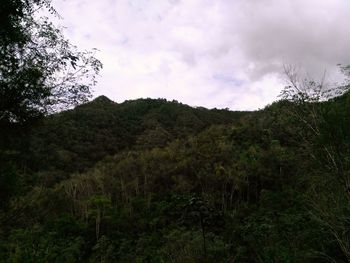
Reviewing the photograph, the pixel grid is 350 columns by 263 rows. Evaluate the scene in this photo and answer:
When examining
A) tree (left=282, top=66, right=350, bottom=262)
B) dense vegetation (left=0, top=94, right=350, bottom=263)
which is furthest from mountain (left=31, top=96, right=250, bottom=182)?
tree (left=282, top=66, right=350, bottom=262)

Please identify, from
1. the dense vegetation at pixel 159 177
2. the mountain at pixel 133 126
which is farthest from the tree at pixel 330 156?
the mountain at pixel 133 126

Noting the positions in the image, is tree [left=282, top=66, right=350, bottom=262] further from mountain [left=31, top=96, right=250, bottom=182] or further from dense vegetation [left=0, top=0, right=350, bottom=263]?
mountain [left=31, top=96, right=250, bottom=182]

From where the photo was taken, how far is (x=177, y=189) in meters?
32.7

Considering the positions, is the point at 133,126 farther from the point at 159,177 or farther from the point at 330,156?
the point at 330,156

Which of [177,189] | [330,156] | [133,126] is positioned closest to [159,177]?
[177,189]

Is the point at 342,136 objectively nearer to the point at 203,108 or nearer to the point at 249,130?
the point at 249,130

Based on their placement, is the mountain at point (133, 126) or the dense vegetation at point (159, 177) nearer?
the dense vegetation at point (159, 177)

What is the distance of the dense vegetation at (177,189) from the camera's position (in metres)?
8.80

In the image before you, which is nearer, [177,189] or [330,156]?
[330,156]

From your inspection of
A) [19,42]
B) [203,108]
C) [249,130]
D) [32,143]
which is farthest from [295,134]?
[203,108]

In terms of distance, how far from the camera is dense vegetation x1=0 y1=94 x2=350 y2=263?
28.9 ft

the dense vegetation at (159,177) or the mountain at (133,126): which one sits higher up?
the mountain at (133,126)

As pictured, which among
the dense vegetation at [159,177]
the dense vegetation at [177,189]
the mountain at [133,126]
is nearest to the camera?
the dense vegetation at [159,177]

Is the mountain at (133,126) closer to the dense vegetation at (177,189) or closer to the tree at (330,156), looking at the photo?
the dense vegetation at (177,189)
